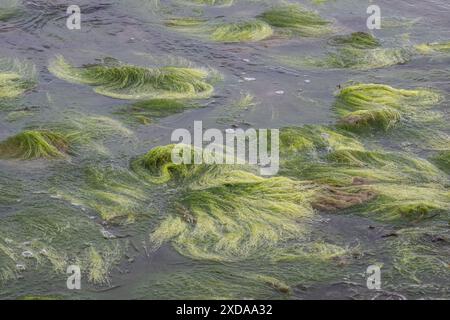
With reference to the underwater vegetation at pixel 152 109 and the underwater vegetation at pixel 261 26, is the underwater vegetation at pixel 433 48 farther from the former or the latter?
the underwater vegetation at pixel 152 109

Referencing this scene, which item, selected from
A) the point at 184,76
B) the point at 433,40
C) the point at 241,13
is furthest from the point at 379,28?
the point at 184,76

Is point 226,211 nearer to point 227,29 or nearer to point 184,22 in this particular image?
point 227,29

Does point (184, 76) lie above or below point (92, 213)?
above

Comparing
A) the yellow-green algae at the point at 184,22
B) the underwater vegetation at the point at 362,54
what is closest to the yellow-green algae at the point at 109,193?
the underwater vegetation at the point at 362,54

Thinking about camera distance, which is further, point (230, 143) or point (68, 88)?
point (68, 88)

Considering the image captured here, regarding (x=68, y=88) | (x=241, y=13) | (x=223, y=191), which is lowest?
(x=223, y=191)
